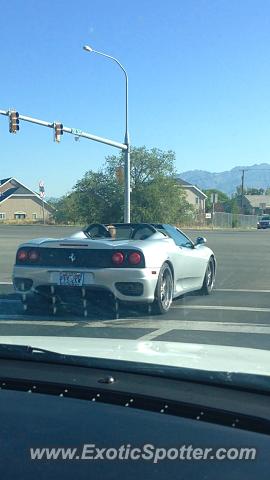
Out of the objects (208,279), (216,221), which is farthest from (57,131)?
(216,221)

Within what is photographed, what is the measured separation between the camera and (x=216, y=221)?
76.6m

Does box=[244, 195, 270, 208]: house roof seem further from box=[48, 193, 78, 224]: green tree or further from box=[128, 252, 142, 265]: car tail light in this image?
box=[128, 252, 142, 265]: car tail light

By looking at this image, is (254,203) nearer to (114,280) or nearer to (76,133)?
(76,133)

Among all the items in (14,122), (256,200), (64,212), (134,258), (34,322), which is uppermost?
(14,122)

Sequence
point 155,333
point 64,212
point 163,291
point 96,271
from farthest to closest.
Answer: point 64,212 < point 163,291 < point 96,271 < point 155,333

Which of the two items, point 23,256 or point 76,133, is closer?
point 23,256

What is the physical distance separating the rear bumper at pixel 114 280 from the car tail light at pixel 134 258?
4.1 inches

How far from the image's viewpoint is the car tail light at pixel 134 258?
8.99m

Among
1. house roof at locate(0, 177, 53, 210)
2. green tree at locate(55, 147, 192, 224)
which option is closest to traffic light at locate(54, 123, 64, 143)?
green tree at locate(55, 147, 192, 224)

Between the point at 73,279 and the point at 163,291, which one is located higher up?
the point at 73,279

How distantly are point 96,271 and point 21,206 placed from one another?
10382cm

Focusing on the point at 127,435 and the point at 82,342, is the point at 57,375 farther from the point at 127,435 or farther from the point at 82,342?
the point at 82,342

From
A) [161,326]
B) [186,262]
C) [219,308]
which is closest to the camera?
[161,326]

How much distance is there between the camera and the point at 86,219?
62.0 meters
